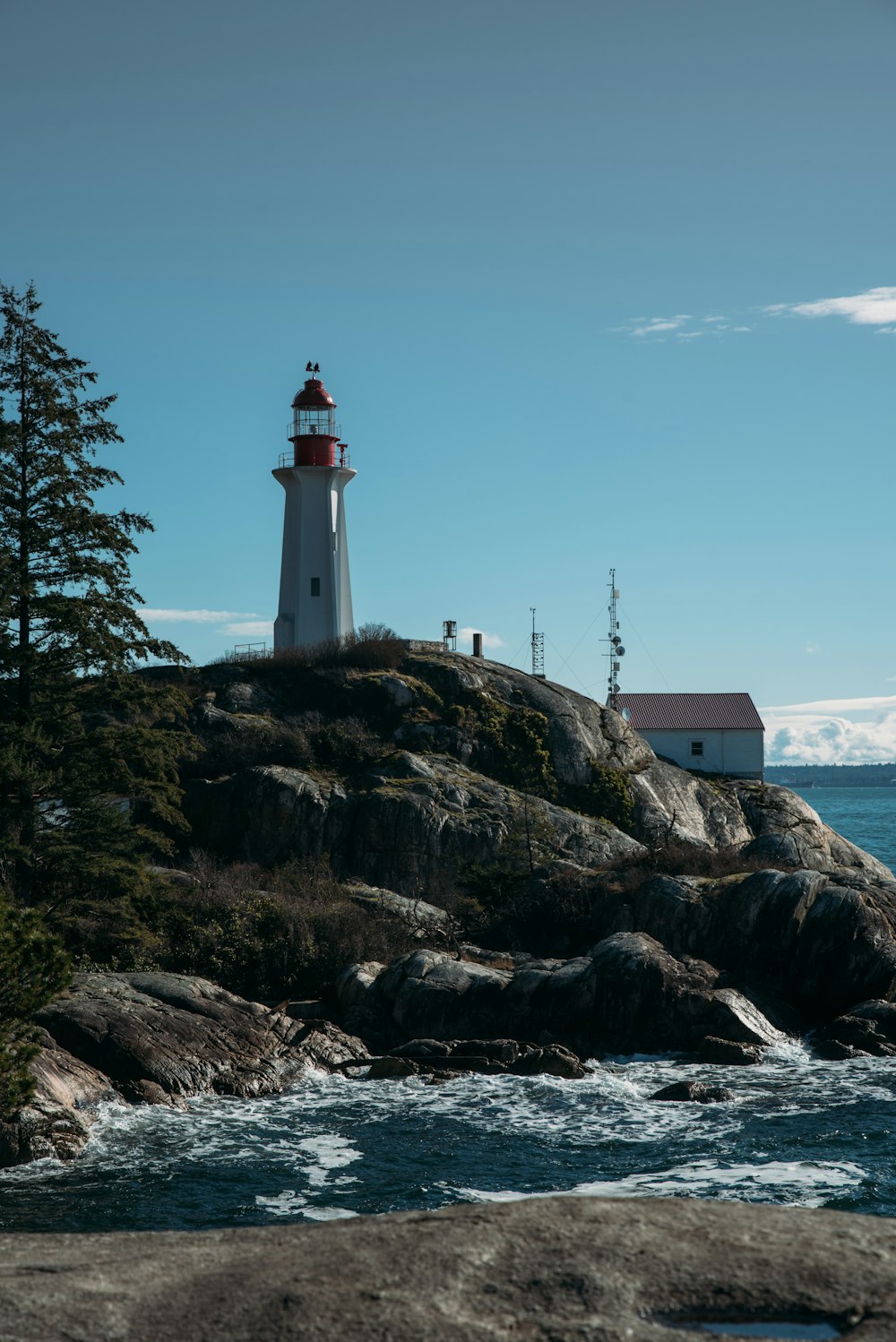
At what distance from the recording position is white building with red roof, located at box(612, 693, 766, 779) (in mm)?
57312

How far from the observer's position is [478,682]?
159 feet

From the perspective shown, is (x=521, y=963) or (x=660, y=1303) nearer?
(x=660, y=1303)

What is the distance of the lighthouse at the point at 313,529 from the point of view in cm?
5328

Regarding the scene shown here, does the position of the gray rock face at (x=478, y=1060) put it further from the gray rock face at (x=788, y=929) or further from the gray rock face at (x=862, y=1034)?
the gray rock face at (x=788, y=929)

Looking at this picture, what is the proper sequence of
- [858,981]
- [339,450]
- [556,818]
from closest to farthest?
[858,981] < [556,818] < [339,450]

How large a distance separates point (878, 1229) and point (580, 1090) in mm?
18488

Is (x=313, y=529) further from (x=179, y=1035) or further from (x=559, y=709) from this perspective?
(x=179, y=1035)

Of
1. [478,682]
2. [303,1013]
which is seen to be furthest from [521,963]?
[478,682]

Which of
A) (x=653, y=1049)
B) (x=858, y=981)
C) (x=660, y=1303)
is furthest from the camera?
(x=858, y=981)

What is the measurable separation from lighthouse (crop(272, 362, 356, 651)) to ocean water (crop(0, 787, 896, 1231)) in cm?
2960

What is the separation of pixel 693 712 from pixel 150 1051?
38954 millimetres

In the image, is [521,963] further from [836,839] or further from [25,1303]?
[25,1303]

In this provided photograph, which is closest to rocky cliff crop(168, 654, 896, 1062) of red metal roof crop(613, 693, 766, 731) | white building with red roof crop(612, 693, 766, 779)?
white building with red roof crop(612, 693, 766, 779)

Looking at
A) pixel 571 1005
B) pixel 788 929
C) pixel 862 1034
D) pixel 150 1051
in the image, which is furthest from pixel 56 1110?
pixel 788 929
